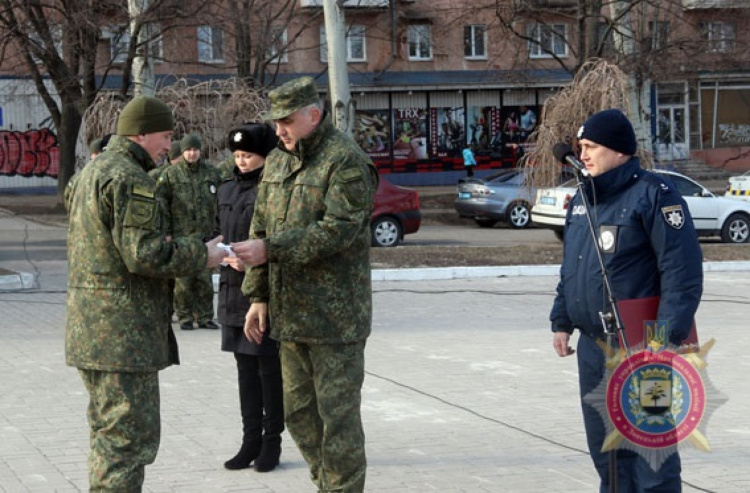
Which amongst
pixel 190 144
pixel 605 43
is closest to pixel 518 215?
pixel 605 43

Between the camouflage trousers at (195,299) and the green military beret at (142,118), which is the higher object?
the green military beret at (142,118)

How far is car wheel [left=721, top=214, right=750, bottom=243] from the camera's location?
83.0 feet

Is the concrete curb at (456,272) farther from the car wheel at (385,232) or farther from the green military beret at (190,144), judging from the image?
the car wheel at (385,232)

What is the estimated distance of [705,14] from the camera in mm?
50281

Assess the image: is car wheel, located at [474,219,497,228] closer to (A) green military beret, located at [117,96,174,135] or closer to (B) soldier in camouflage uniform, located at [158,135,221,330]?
(B) soldier in camouflage uniform, located at [158,135,221,330]

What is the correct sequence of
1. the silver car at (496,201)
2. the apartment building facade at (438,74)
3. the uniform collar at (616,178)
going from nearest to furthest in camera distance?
the uniform collar at (616,178)
the silver car at (496,201)
the apartment building facade at (438,74)

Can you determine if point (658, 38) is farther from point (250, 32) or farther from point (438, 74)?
point (438, 74)

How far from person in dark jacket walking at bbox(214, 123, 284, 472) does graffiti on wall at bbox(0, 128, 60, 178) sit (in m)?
36.6

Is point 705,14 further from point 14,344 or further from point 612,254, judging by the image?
point 612,254

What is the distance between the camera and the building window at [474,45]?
4903cm

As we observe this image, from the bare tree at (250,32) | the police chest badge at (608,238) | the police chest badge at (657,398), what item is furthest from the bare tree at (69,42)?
the police chest badge at (657,398)

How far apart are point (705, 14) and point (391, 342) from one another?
41.9 metres

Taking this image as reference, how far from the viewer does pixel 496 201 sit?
1190 inches

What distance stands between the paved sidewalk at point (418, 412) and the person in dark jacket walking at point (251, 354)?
0.16 meters
